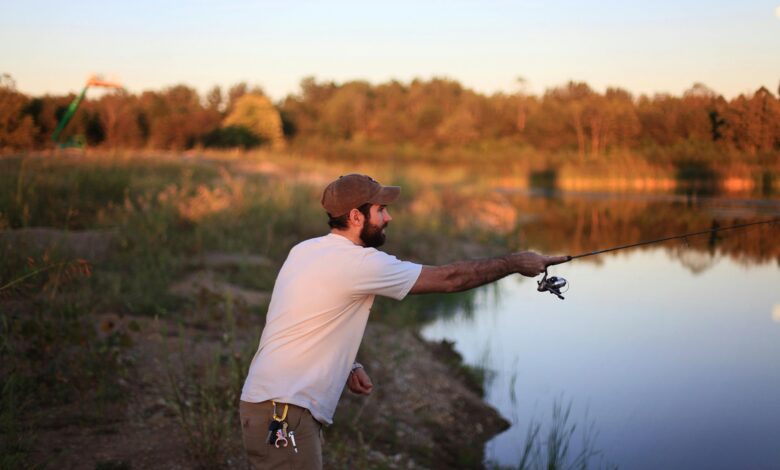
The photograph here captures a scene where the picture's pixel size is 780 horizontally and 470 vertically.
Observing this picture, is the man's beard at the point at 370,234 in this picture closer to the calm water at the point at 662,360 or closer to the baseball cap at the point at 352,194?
the baseball cap at the point at 352,194

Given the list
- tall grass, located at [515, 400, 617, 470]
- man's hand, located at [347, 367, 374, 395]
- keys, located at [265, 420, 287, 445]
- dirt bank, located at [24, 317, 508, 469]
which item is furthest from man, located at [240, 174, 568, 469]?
tall grass, located at [515, 400, 617, 470]

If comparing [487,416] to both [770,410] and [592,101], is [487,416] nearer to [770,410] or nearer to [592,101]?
[770,410]

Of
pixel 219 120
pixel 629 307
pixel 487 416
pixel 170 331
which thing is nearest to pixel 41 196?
pixel 170 331

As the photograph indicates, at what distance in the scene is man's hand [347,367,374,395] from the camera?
4.02 meters

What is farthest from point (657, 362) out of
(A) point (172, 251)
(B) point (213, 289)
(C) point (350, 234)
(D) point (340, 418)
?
(C) point (350, 234)

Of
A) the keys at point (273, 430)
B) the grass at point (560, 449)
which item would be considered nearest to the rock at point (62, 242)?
the grass at point (560, 449)

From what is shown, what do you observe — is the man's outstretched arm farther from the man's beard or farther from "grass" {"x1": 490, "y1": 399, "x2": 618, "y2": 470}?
"grass" {"x1": 490, "y1": 399, "x2": 618, "y2": 470}

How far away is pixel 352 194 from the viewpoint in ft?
12.2

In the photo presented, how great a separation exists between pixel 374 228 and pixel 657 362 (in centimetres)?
670

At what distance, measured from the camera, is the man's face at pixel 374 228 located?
3.77 m

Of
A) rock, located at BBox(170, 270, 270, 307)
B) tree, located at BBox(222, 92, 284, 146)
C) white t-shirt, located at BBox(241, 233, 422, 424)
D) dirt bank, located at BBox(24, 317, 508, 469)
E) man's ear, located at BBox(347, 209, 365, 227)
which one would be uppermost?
tree, located at BBox(222, 92, 284, 146)

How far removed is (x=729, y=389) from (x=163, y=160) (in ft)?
49.5

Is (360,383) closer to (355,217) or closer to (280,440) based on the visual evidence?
(280,440)

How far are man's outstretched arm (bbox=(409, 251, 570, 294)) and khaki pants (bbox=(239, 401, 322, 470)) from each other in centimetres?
71
